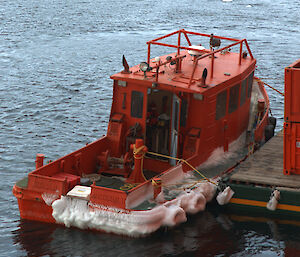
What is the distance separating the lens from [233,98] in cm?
1588

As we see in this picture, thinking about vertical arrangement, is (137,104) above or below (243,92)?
below

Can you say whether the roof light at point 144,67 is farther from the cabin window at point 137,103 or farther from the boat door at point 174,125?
the boat door at point 174,125

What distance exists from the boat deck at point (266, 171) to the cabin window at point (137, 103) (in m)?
2.83

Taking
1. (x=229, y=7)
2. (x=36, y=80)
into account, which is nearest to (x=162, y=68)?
(x=36, y=80)

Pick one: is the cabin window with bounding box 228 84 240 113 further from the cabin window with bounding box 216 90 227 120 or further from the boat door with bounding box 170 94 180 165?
the boat door with bounding box 170 94 180 165

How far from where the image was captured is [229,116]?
1570 cm

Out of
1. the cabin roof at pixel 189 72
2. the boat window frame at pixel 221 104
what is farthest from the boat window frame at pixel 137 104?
the boat window frame at pixel 221 104

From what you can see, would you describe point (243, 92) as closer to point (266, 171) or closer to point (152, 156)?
point (266, 171)

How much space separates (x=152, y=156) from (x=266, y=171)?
2983 millimetres

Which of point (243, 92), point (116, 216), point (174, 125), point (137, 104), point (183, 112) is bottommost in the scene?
point (116, 216)

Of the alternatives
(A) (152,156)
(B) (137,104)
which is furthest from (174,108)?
(A) (152,156)

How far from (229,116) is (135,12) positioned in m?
33.4

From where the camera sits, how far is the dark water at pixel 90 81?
13.0 m

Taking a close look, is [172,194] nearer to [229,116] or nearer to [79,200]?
[79,200]
